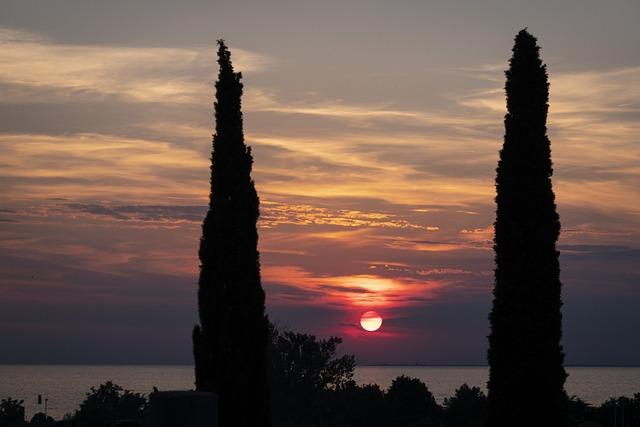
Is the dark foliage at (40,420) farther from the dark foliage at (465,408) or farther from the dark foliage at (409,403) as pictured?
the dark foliage at (465,408)

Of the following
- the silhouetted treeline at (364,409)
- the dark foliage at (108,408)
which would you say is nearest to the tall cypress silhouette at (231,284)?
the silhouetted treeline at (364,409)

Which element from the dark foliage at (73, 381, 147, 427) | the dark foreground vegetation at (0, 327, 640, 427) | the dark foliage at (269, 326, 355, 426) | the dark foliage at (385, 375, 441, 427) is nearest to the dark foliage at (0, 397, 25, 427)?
the dark foreground vegetation at (0, 327, 640, 427)

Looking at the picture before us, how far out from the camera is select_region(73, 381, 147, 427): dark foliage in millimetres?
73000

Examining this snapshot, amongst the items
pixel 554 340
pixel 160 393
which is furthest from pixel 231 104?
pixel 160 393

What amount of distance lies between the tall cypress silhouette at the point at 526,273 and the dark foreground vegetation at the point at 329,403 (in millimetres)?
46090

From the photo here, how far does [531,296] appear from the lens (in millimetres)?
27516

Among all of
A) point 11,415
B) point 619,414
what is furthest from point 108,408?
point 619,414

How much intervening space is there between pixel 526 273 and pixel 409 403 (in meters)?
61.8

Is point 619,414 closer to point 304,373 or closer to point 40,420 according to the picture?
point 304,373

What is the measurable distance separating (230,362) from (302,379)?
6771 centimetres

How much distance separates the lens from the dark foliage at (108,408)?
73.0 meters

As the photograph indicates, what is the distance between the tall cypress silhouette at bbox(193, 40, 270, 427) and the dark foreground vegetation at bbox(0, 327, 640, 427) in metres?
46.1

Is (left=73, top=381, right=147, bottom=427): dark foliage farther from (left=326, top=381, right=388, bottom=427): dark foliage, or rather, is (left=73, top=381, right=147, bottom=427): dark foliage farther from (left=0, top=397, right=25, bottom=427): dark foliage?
(left=326, top=381, right=388, bottom=427): dark foliage

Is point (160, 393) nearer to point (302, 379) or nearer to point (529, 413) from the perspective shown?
point (529, 413)
